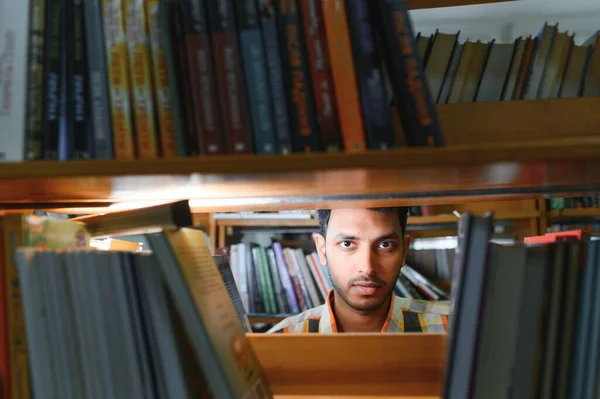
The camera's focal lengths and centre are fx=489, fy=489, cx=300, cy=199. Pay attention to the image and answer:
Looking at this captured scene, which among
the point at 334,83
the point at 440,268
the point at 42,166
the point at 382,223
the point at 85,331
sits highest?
the point at 334,83

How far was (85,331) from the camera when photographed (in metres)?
0.71

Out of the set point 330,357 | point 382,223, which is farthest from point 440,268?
point 330,357

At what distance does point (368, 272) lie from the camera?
4.99ft

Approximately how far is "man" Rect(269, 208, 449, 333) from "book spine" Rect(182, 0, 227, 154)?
87 cm

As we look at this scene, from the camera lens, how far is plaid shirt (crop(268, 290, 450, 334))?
157cm

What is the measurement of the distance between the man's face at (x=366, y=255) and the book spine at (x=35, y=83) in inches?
38.4

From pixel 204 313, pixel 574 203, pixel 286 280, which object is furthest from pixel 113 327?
pixel 574 203

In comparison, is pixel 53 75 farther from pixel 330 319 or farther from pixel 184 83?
pixel 330 319

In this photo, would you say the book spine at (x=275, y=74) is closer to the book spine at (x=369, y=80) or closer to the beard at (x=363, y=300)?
the book spine at (x=369, y=80)

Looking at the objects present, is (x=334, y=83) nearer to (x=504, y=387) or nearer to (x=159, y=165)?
(x=159, y=165)

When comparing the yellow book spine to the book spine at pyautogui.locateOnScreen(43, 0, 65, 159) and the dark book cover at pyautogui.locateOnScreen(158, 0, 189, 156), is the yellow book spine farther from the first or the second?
the dark book cover at pyautogui.locateOnScreen(158, 0, 189, 156)

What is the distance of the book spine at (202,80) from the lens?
2.36ft

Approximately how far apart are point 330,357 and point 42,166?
609mm

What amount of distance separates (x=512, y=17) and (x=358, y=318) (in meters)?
2.00
